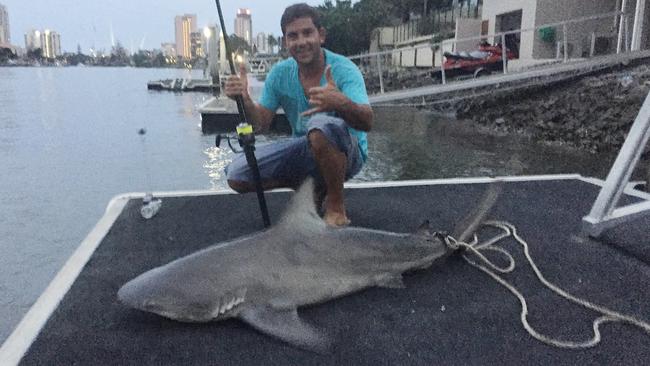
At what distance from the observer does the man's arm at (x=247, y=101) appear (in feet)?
11.1

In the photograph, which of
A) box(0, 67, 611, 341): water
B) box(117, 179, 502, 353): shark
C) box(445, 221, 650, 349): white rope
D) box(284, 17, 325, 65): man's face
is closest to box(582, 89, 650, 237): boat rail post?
box(445, 221, 650, 349): white rope

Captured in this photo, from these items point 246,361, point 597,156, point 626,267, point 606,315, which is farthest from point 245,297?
point 597,156

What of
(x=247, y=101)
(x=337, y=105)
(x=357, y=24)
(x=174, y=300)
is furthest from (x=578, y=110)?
(x=357, y=24)

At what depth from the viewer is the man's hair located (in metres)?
3.51

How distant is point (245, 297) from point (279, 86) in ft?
6.23

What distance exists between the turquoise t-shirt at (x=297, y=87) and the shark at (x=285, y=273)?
0.94 metres

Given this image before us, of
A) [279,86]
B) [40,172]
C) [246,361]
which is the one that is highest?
[279,86]

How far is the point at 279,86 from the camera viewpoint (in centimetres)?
387

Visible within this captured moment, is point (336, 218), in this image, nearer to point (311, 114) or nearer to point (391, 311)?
point (311, 114)

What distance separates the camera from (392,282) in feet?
9.09

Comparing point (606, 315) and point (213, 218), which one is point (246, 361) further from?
point (213, 218)

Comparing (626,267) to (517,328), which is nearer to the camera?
(517,328)

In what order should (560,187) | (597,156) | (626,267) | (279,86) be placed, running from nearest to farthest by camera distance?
(626,267) → (279,86) → (560,187) → (597,156)

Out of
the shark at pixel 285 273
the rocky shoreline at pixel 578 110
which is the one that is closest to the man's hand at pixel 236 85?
the shark at pixel 285 273
